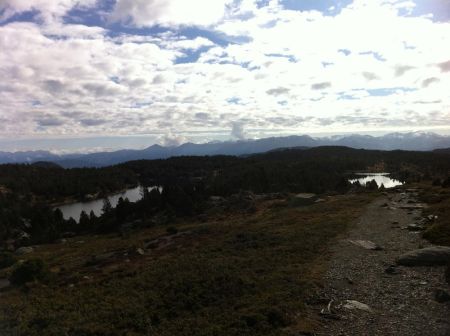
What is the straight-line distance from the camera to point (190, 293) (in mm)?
23172

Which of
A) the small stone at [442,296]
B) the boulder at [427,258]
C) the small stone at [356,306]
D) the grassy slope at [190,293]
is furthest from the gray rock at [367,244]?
the small stone at [356,306]

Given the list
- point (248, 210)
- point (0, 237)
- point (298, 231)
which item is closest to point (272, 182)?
point (248, 210)

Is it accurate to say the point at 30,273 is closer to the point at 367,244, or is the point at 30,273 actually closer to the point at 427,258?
the point at 367,244

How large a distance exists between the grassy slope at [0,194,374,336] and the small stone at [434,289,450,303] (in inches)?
250

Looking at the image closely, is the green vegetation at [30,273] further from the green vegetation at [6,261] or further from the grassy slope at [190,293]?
the green vegetation at [6,261]

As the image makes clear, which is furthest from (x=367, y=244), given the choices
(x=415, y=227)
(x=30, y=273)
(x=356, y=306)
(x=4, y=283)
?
(x=4, y=283)

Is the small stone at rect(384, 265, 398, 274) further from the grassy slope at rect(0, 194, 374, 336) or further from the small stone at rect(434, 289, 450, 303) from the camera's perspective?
the small stone at rect(434, 289, 450, 303)

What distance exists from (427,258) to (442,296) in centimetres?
711

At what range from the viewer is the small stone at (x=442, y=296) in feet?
60.4

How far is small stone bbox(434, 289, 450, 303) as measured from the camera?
60.4 ft

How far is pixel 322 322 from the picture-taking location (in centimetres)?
1741

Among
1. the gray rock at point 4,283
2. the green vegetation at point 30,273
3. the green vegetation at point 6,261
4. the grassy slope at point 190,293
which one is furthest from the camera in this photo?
the green vegetation at point 6,261

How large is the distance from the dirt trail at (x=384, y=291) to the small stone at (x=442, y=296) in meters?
0.22

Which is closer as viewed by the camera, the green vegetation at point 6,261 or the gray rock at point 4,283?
the gray rock at point 4,283
